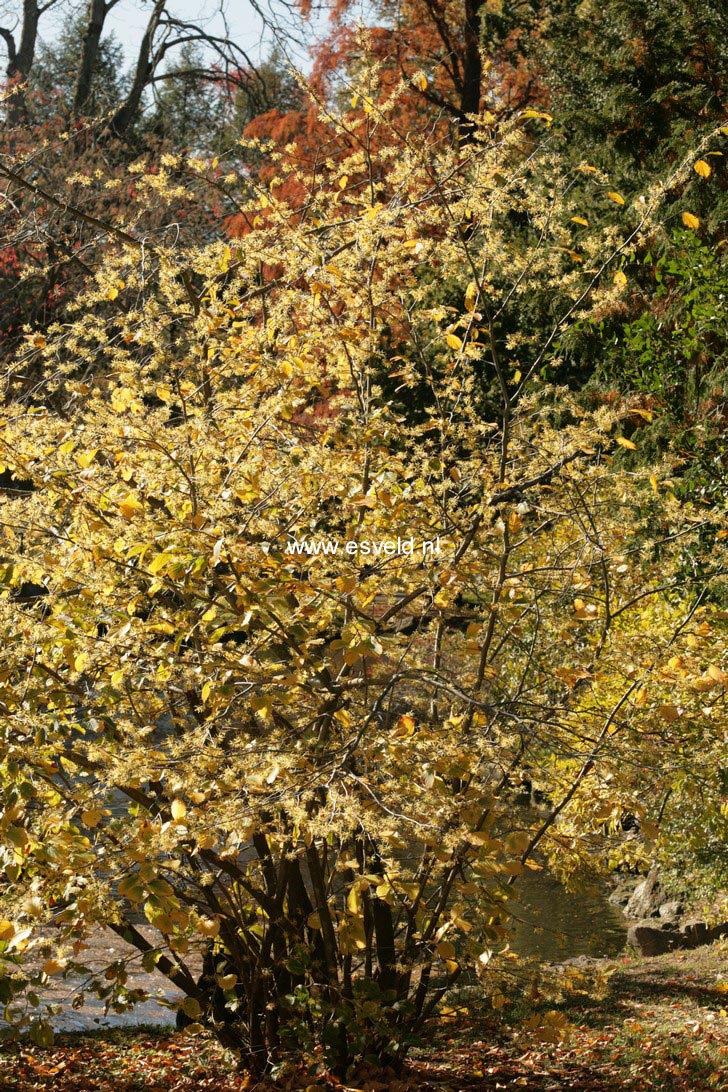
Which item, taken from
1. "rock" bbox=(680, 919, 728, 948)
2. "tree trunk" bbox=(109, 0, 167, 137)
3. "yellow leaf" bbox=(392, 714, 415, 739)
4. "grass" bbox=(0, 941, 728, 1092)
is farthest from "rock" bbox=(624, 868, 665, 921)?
"tree trunk" bbox=(109, 0, 167, 137)

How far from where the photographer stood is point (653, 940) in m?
7.20

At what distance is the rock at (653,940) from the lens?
717cm

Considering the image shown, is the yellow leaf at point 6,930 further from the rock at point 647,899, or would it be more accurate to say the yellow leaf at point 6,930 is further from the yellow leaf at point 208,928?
the rock at point 647,899

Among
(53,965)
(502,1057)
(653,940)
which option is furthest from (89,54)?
(53,965)

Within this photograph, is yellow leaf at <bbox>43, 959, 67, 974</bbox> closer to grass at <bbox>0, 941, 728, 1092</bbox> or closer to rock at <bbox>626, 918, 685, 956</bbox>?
grass at <bbox>0, 941, 728, 1092</bbox>

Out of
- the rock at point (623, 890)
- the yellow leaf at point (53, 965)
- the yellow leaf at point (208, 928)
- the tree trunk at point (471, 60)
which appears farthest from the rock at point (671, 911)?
the tree trunk at point (471, 60)

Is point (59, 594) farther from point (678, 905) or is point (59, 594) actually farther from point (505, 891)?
point (678, 905)

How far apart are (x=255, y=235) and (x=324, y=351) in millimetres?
468

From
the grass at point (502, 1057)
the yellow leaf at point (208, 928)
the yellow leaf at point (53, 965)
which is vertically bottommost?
the grass at point (502, 1057)

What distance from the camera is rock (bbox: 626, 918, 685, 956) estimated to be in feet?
23.5

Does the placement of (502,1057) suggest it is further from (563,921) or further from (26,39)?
(26,39)

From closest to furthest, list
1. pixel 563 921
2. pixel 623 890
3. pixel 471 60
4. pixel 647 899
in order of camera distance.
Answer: pixel 563 921, pixel 647 899, pixel 623 890, pixel 471 60

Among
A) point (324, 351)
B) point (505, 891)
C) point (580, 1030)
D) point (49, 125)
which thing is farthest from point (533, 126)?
point (505, 891)

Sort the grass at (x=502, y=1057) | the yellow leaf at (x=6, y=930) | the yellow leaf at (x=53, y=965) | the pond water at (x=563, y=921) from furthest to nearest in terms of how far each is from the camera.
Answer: the pond water at (x=563, y=921)
the grass at (x=502, y=1057)
the yellow leaf at (x=53, y=965)
the yellow leaf at (x=6, y=930)
